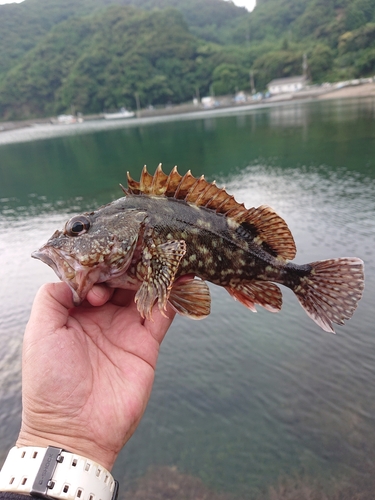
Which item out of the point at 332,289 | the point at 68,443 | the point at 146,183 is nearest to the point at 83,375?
the point at 68,443

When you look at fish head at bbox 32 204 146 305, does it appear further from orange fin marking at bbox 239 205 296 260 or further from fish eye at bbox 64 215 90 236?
orange fin marking at bbox 239 205 296 260

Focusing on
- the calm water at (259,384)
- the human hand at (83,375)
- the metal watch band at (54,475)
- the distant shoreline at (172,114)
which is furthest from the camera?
the distant shoreline at (172,114)

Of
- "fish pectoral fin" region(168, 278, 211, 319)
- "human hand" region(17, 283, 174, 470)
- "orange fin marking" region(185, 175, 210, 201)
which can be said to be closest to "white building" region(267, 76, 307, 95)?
"orange fin marking" region(185, 175, 210, 201)

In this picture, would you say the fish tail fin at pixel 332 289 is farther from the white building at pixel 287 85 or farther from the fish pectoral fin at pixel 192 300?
the white building at pixel 287 85

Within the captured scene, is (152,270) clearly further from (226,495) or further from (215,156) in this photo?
(215,156)

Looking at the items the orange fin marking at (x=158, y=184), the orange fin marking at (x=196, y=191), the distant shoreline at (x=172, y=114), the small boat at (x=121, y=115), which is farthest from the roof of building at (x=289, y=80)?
the orange fin marking at (x=158, y=184)

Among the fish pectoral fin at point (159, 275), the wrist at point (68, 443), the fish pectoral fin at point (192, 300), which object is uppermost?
the fish pectoral fin at point (159, 275)
